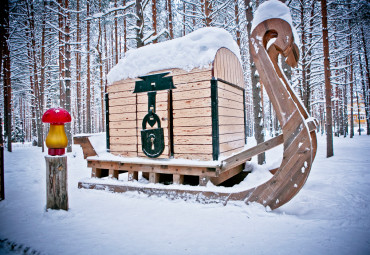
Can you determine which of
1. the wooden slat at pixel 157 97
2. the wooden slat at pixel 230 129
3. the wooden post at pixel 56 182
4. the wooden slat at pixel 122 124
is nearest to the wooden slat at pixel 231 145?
the wooden slat at pixel 230 129

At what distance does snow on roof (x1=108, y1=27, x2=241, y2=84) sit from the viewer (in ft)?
12.6

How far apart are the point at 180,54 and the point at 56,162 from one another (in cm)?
290

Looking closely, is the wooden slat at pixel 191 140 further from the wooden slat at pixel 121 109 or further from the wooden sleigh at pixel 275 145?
the wooden slat at pixel 121 109

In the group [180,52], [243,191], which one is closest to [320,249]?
[243,191]

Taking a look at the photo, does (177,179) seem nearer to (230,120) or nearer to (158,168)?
(158,168)

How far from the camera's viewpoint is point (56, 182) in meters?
2.94

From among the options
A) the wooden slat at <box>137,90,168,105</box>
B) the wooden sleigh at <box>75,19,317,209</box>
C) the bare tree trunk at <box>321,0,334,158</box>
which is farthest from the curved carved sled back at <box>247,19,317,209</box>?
the bare tree trunk at <box>321,0,334,158</box>

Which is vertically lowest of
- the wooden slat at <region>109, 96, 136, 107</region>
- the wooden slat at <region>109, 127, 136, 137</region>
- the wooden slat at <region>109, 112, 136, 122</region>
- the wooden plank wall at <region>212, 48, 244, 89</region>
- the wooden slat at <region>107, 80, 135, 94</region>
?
the wooden slat at <region>109, 127, 136, 137</region>

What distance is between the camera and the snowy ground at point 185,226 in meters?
2.07

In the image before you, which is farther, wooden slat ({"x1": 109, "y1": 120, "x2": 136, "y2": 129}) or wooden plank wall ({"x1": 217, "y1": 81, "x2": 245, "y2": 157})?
wooden slat ({"x1": 109, "y1": 120, "x2": 136, "y2": 129})

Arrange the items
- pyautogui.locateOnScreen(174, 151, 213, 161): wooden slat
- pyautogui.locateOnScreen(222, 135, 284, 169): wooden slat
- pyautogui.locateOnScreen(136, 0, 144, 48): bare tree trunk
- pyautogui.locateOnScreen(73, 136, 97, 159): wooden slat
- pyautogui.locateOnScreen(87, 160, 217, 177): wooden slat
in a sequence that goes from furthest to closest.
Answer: pyautogui.locateOnScreen(136, 0, 144, 48): bare tree trunk
pyautogui.locateOnScreen(73, 136, 97, 159): wooden slat
pyautogui.locateOnScreen(174, 151, 213, 161): wooden slat
pyautogui.locateOnScreen(87, 160, 217, 177): wooden slat
pyautogui.locateOnScreen(222, 135, 284, 169): wooden slat

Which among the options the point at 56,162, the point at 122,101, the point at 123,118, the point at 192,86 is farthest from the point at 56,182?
the point at 192,86

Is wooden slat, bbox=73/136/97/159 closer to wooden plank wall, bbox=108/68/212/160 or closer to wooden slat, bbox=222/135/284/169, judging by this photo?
wooden plank wall, bbox=108/68/212/160

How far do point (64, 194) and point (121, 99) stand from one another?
7.77ft
